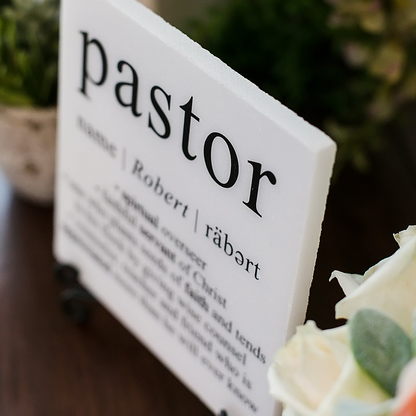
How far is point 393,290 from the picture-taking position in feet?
1.13

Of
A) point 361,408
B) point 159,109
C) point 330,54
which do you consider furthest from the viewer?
point 330,54

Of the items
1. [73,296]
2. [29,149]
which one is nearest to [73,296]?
[73,296]

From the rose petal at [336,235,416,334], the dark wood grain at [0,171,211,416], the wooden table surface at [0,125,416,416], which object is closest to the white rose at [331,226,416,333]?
the rose petal at [336,235,416,334]

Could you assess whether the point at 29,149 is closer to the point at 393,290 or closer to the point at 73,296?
the point at 73,296

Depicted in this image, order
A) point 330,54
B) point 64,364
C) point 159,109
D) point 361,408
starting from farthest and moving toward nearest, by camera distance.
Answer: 1. point 330,54
2. point 64,364
3. point 159,109
4. point 361,408

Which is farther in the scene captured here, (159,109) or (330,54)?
(330,54)

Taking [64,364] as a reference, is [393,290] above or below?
above

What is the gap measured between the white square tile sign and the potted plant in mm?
106

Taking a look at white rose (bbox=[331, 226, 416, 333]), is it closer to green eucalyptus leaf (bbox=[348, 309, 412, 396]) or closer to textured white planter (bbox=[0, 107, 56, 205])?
green eucalyptus leaf (bbox=[348, 309, 412, 396])

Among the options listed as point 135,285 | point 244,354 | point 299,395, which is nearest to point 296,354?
point 299,395

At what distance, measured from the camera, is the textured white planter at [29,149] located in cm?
67

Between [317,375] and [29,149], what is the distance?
18.0 inches

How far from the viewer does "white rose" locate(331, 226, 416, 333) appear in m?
0.33

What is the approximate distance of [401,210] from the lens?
2.43 feet
